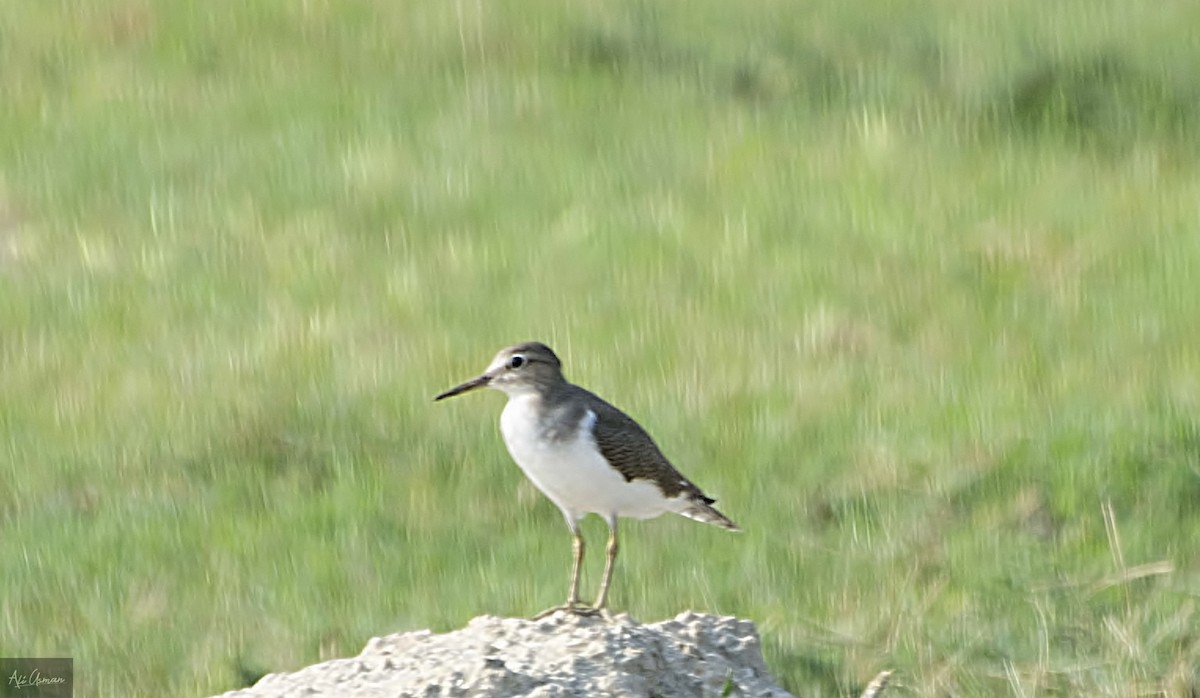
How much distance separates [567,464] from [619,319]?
488 centimetres

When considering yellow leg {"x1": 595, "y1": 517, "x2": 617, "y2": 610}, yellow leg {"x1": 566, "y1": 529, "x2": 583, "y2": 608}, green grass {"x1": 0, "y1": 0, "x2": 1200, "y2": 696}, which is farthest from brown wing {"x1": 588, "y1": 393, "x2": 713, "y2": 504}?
green grass {"x1": 0, "y1": 0, "x2": 1200, "y2": 696}

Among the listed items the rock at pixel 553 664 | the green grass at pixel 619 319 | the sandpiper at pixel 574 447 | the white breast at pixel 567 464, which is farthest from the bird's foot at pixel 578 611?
the green grass at pixel 619 319

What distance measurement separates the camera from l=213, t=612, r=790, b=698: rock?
21.7ft

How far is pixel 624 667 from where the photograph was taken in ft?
22.5

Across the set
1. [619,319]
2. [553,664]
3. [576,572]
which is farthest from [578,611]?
[619,319]

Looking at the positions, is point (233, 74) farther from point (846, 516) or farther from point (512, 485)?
point (846, 516)

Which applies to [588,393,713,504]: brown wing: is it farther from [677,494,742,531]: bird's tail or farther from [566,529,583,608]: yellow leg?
[566,529,583,608]: yellow leg

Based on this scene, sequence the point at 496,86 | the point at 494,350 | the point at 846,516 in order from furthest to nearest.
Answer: the point at 496,86 < the point at 494,350 < the point at 846,516

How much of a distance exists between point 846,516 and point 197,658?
10.4ft

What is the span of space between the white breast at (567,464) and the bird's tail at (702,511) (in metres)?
0.55

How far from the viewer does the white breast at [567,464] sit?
777 centimetres

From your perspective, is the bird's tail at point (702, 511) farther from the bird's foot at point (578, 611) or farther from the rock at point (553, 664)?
the rock at point (553, 664)

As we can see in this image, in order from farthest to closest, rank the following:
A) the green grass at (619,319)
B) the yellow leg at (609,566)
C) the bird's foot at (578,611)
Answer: the green grass at (619,319), the yellow leg at (609,566), the bird's foot at (578,611)

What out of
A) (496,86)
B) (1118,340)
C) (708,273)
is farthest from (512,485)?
(496,86)
